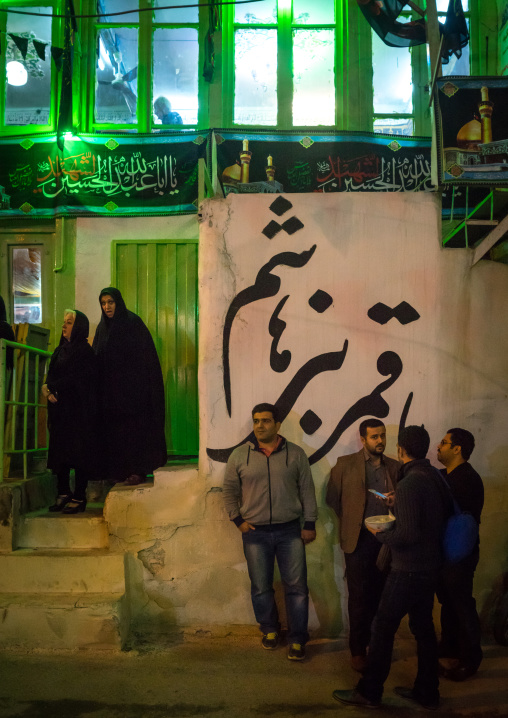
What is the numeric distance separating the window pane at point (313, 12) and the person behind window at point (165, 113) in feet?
6.18

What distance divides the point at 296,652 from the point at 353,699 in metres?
0.72

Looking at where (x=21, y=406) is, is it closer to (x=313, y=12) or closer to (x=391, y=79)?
(x=391, y=79)

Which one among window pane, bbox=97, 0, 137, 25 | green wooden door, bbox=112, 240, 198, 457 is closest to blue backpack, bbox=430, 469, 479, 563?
green wooden door, bbox=112, 240, 198, 457

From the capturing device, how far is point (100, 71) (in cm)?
701

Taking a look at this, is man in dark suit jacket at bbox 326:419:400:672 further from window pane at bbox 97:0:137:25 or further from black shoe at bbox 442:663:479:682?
window pane at bbox 97:0:137:25

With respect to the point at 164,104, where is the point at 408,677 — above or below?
below

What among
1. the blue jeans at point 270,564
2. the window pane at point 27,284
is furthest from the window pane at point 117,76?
the blue jeans at point 270,564

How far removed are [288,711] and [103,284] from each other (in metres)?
4.63

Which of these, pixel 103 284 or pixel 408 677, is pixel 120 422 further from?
pixel 408 677

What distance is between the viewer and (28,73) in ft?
23.1

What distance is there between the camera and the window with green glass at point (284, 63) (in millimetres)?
7035

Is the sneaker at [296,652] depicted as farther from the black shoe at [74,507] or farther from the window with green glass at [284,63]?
the window with green glass at [284,63]

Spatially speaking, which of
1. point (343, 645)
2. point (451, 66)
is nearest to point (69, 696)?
point (343, 645)

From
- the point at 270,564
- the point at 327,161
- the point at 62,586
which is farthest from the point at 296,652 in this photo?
the point at 327,161
